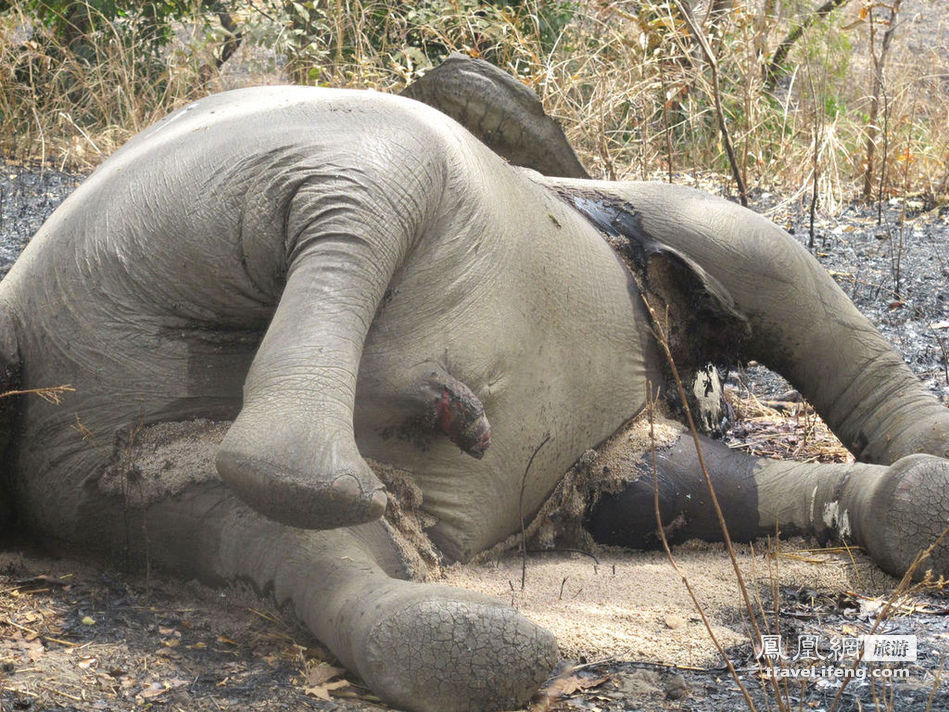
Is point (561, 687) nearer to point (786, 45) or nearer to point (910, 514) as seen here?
point (910, 514)

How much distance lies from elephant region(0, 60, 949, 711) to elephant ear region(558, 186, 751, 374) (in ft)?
0.49

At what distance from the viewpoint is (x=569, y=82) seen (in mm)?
6711

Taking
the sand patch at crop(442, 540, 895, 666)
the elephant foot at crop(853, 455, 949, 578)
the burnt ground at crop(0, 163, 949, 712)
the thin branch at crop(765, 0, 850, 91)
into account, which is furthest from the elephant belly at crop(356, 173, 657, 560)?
the thin branch at crop(765, 0, 850, 91)

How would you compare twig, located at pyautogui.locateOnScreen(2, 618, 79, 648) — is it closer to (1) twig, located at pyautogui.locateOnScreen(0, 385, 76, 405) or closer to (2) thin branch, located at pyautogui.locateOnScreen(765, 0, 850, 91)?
(1) twig, located at pyautogui.locateOnScreen(0, 385, 76, 405)

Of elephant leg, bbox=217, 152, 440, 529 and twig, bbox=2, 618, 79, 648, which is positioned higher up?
elephant leg, bbox=217, 152, 440, 529

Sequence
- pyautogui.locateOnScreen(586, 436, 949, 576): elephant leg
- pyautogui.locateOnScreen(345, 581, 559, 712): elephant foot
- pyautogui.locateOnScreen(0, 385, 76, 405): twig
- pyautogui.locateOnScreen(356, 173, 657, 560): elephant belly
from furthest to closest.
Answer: pyautogui.locateOnScreen(586, 436, 949, 576): elephant leg < pyautogui.locateOnScreen(356, 173, 657, 560): elephant belly < pyautogui.locateOnScreen(0, 385, 76, 405): twig < pyautogui.locateOnScreen(345, 581, 559, 712): elephant foot

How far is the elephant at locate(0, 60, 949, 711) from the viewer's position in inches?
86.6

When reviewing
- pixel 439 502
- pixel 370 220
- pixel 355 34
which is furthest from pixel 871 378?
pixel 355 34

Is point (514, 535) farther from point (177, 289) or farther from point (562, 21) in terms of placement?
point (562, 21)

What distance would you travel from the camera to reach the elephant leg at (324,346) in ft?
7.04

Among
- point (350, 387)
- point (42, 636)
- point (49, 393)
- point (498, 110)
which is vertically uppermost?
point (498, 110)

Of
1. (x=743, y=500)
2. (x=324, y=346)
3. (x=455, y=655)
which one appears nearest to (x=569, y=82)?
(x=743, y=500)

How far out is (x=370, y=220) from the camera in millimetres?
2561

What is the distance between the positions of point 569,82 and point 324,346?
469cm
